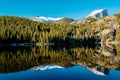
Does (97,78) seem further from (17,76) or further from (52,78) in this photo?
(17,76)

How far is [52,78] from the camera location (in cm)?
4544

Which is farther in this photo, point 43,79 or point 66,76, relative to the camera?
point 66,76

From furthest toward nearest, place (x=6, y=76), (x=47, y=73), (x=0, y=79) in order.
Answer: (x=47, y=73) → (x=6, y=76) → (x=0, y=79)

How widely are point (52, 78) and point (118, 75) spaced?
12683 millimetres

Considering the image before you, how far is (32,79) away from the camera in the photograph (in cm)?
4391

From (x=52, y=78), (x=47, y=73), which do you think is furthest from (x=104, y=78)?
(x=47, y=73)

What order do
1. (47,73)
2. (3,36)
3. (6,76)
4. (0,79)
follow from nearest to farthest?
(0,79)
(6,76)
(47,73)
(3,36)

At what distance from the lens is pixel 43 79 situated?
44.0 metres

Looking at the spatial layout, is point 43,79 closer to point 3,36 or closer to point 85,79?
point 85,79

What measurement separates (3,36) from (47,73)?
152 m

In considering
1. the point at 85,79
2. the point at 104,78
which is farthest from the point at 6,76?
the point at 104,78

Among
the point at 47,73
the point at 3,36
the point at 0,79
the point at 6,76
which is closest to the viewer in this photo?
the point at 0,79

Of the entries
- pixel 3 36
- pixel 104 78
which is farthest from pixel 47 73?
pixel 3 36

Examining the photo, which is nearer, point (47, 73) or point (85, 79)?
point (85, 79)
